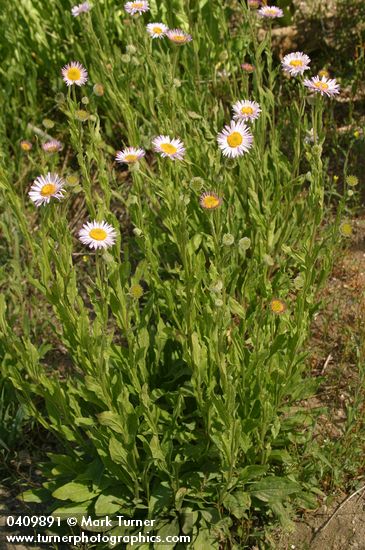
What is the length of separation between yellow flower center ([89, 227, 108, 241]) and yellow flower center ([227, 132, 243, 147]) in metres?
0.57

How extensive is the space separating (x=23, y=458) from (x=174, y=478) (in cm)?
80

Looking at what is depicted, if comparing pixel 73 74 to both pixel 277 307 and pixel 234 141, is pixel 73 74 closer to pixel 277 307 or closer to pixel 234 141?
pixel 234 141

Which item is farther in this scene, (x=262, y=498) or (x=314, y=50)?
(x=314, y=50)

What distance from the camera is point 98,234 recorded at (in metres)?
2.21

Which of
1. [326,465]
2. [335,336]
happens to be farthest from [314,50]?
[326,465]

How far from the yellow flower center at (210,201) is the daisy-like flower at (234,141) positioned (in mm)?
293

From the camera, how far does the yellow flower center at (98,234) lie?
2.19m

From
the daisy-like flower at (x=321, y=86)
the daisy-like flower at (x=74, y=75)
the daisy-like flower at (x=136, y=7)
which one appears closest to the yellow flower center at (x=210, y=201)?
the daisy-like flower at (x=321, y=86)

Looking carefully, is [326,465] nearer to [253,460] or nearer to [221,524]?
[253,460]

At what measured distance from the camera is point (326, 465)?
96.9 inches

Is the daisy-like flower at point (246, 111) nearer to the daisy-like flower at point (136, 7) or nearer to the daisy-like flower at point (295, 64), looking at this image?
the daisy-like flower at point (295, 64)

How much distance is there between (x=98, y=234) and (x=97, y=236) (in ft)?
0.05

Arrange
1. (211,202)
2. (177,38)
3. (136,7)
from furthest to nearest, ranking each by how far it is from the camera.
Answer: (136,7)
(177,38)
(211,202)

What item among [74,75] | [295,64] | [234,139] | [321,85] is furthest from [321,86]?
[74,75]
